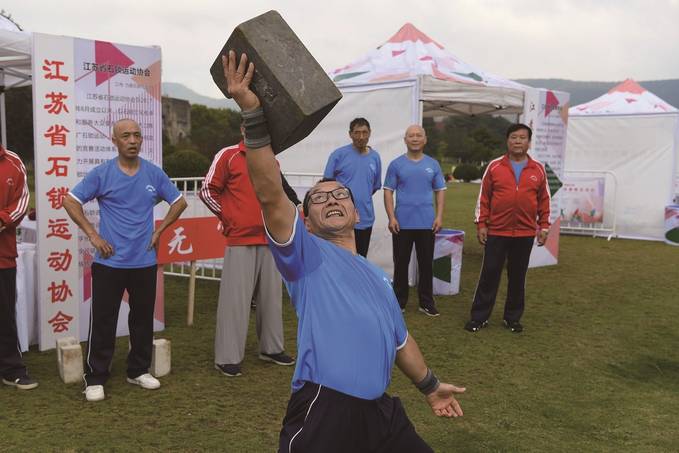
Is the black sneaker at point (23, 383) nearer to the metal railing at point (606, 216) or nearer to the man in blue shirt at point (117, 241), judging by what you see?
the man in blue shirt at point (117, 241)

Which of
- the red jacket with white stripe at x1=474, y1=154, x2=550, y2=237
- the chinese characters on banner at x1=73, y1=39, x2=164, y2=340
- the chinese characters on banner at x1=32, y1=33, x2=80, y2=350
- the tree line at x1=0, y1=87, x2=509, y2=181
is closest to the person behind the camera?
the chinese characters on banner at x1=32, y1=33, x2=80, y2=350

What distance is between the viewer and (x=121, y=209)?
13.9 ft

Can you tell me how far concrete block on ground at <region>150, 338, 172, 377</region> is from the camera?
4590 mm

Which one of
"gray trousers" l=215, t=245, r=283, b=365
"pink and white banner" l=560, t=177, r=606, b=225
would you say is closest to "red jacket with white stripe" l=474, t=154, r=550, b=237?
"gray trousers" l=215, t=245, r=283, b=365

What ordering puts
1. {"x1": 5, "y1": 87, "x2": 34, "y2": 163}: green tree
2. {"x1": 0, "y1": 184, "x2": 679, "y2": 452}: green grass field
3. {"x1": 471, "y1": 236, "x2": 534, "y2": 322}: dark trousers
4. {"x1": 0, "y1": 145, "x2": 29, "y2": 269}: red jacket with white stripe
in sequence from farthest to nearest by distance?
1. {"x1": 5, "y1": 87, "x2": 34, "y2": 163}: green tree
2. {"x1": 471, "y1": 236, "x2": 534, "y2": 322}: dark trousers
3. {"x1": 0, "y1": 145, "x2": 29, "y2": 269}: red jacket with white stripe
4. {"x1": 0, "y1": 184, "x2": 679, "y2": 452}: green grass field

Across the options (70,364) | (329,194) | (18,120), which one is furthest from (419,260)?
(18,120)

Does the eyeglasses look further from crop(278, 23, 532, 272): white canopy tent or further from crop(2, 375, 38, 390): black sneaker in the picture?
crop(278, 23, 532, 272): white canopy tent

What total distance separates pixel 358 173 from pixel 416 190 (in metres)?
0.64

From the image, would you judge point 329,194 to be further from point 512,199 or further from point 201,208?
point 201,208

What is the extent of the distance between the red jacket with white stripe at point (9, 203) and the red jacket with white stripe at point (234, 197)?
125cm

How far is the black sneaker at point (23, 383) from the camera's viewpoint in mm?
4320

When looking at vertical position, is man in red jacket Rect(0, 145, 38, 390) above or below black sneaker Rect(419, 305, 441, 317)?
above

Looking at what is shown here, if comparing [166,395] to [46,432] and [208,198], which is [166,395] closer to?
[46,432]

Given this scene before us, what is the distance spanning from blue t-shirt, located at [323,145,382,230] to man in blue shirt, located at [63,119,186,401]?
99.1 inches
